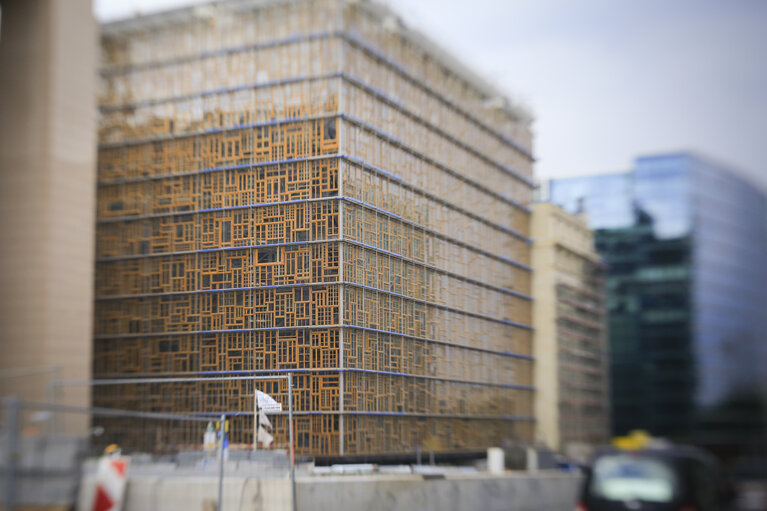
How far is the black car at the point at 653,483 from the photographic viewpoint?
10477 mm

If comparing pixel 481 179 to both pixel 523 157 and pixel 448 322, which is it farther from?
pixel 448 322

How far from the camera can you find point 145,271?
24391mm

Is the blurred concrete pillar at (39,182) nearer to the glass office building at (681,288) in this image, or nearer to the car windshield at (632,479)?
the car windshield at (632,479)

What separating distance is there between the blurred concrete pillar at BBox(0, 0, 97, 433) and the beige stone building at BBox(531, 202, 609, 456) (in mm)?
27584

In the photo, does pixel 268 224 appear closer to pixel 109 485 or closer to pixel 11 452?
pixel 109 485

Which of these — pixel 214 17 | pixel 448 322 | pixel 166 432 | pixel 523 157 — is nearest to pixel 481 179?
pixel 523 157

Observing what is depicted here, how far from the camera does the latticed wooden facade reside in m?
23.8

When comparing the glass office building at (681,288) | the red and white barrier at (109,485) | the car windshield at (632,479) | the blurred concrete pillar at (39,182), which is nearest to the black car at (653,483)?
the car windshield at (632,479)

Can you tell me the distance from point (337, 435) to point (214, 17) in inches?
464

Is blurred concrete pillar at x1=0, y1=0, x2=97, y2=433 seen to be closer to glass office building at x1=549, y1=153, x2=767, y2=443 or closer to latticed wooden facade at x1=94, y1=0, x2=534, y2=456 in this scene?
latticed wooden facade at x1=94, y1=0, x2=534, y2=456

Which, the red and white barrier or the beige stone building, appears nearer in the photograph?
the red and white barrier

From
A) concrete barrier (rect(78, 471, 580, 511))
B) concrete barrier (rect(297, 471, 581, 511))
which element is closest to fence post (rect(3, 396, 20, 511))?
concrete barrier (rect(78, 471, 580, 511))

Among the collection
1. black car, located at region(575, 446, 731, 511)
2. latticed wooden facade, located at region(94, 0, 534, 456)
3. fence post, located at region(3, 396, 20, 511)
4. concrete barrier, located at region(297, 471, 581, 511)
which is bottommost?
concrete barrier, located at region(297, 471, 581, 511)

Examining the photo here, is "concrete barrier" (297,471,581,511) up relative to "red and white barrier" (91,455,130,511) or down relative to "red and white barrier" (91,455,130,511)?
down
